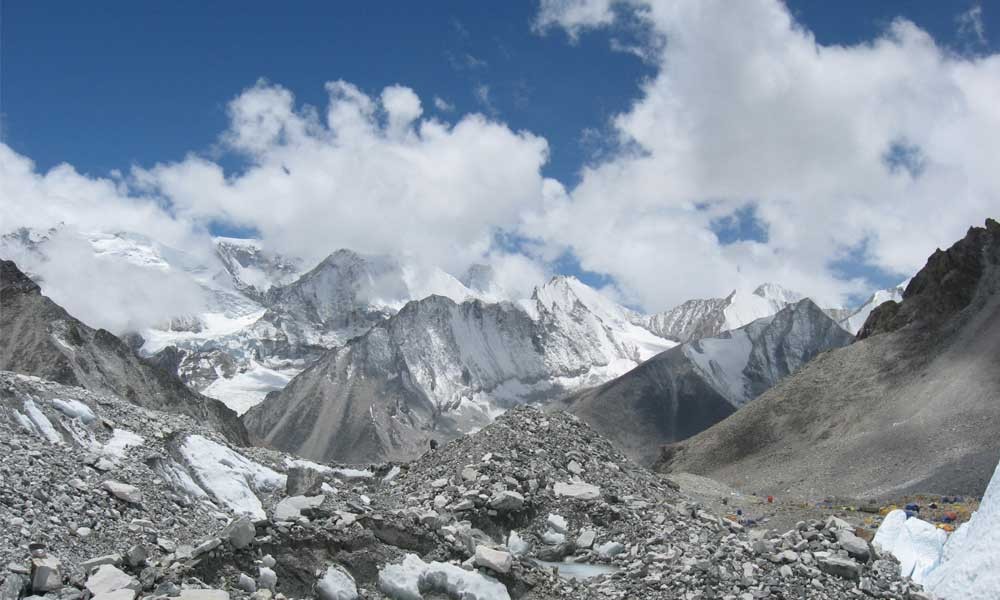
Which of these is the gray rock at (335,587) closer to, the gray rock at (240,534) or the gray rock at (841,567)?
the gray rock at (240,534)

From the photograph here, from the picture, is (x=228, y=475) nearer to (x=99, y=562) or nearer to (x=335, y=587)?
(x=99, y=562)

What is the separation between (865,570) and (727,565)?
2831 mm

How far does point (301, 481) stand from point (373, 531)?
13.4 m

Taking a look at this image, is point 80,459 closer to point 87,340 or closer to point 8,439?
point 8,439

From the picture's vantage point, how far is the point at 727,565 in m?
16.8

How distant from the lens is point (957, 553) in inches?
664

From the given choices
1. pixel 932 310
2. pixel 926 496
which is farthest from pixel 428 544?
pixel 932 310

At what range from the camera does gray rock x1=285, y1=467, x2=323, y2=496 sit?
28.9 metres

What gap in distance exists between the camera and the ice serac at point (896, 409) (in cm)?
6394

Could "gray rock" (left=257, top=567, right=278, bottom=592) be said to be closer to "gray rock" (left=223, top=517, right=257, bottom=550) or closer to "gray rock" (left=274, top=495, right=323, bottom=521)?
"gray rock" (left=223, top=517, right=257, bottom=550)

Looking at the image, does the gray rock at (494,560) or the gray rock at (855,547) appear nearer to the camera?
the gray rock at (494,560)

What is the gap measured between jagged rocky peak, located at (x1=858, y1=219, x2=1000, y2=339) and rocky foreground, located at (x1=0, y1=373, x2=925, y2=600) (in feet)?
279

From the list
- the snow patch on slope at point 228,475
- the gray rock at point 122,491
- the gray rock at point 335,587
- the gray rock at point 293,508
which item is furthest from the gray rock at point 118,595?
the snow patch on slope at point 228,475

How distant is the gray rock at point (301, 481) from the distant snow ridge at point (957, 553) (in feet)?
57.9
